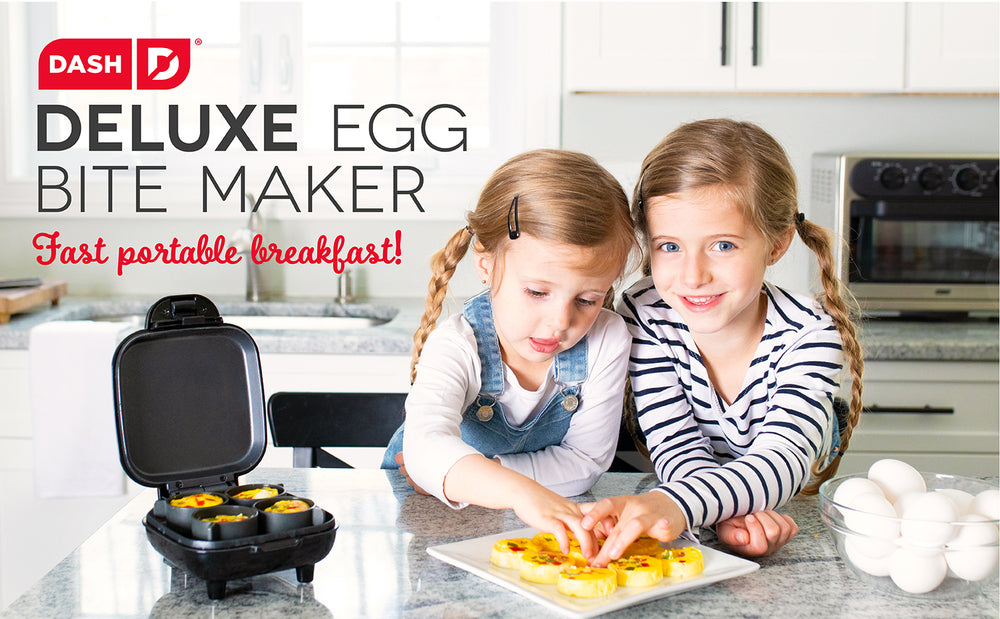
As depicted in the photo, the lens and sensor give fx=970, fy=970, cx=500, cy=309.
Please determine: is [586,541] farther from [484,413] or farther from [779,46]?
[779,46]

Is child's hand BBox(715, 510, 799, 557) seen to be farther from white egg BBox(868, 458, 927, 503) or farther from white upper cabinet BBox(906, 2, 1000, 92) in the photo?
white upper cabinet BBox(906, 2, 1000, 92)

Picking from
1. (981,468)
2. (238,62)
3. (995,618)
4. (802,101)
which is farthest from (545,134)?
(995,618)

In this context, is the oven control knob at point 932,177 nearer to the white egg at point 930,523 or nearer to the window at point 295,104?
the window at point 295,104

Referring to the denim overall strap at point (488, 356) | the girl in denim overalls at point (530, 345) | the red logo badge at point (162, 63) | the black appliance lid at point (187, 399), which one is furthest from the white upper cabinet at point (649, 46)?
the black appliance lid at point (187, 399)

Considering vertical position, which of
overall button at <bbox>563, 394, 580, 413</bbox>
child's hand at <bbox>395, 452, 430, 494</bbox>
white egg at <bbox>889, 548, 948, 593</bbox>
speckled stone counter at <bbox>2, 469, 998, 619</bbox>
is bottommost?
speckled stone counter at <bbox>2, 469, 998, 619</bbox>

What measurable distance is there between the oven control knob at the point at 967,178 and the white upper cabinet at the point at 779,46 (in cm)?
29

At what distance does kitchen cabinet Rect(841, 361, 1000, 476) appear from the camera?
2.37 meters

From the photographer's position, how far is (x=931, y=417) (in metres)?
2.41

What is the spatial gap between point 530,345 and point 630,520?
12.7 inches

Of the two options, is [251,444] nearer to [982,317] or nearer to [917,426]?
[917,426]

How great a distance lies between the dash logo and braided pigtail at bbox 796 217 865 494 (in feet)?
7.46

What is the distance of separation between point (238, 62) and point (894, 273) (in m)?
2.03

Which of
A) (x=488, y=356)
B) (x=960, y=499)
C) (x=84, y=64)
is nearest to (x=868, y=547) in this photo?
(x=960, y=499)

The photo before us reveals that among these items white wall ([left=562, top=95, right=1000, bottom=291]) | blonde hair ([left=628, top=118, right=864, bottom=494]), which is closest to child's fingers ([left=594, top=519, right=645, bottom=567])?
blonde hair ([left=628, top=118, right=864, bottom=494])
